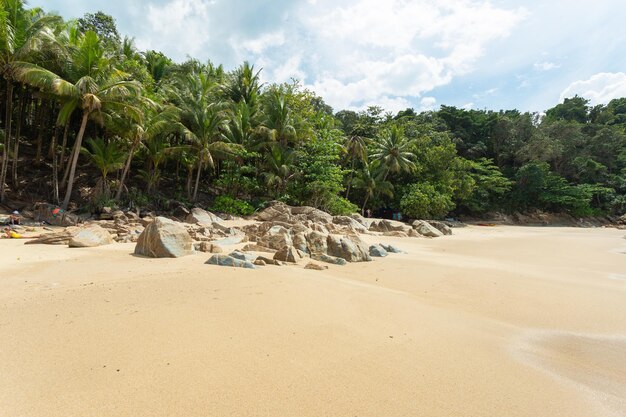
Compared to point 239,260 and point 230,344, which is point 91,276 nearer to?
point 239,260

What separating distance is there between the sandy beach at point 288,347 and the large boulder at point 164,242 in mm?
1070

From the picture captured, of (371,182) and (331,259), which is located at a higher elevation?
(371,182)

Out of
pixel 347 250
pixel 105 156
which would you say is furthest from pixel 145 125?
pixel 347 250

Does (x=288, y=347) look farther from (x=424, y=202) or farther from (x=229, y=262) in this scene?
(x=424, y=202)

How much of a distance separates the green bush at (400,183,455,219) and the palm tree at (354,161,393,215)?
72.3 inches

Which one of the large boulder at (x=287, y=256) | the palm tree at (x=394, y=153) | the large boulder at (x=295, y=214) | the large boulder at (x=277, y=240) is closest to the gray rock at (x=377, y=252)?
the large boulder at (x=277, y=240)

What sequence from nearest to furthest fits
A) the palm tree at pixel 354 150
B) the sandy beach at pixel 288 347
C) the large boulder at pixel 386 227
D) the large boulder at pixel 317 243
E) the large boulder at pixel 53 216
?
the sandy beach at pixel 288 347 → the large boulder at pixel 317 243 → the large boulder at pixel 53 216 → the large boulder at pixel 386 227 → the palm tree at pixel 354 150

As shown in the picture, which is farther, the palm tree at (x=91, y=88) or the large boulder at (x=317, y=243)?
the palm tree at (x=91, y=88)

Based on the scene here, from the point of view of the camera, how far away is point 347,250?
794 centimetres

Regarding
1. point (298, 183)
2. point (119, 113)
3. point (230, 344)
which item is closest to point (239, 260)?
point (230, 344)

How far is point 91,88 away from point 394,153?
75.1 feet

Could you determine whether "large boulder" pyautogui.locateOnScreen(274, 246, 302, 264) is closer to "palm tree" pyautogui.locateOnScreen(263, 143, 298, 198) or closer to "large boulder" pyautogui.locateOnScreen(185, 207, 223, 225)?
"large boulder" pyautogui.locateOnScreen(185, 207, 223, 225)

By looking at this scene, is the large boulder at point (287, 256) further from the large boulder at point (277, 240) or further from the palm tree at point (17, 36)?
the palm tree at point (17, 36)

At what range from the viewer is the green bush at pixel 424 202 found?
26.9 meters
